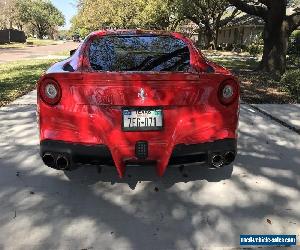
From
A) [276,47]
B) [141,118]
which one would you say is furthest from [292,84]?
[141,118]

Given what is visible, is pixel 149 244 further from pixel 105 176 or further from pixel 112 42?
pixel 112 42

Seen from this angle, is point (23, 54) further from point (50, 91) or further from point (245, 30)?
point (50, 91)

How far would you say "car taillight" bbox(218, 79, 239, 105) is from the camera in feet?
12.4

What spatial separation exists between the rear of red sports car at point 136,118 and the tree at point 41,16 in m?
99.3

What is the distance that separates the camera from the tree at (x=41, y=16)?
103m

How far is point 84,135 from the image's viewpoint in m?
3.64

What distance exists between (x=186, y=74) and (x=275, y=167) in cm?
185

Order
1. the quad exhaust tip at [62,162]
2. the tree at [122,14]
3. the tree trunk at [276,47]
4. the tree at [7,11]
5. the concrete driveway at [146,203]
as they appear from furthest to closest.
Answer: the tree at [7,11]
the tree at [122,14]
the tree trunk at [276,47]
the quad exhaust tip at [62,162]
the concrete driveway at [146,203]

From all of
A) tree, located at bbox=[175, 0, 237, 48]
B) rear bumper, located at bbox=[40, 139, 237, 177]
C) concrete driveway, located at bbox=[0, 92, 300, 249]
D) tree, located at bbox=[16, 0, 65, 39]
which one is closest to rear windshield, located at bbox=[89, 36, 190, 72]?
rear bumper, located at bbox=[40, 139, 237, 177]

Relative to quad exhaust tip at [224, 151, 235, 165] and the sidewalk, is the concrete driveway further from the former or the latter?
the sidewalk

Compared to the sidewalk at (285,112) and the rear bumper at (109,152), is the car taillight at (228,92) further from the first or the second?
the sidewalk at (285,112)

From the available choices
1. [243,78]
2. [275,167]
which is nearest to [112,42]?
[275,167]

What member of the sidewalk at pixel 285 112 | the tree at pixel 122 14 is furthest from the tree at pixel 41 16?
the sidewalk at pixel 285 112

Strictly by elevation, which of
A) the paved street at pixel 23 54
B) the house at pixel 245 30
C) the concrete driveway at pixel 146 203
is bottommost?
the concrete driveway at pixel 146 203
